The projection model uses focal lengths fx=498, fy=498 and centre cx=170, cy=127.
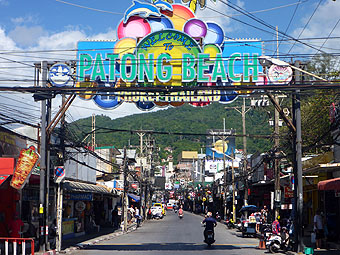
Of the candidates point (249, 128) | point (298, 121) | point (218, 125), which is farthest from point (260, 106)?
point (218, 125)

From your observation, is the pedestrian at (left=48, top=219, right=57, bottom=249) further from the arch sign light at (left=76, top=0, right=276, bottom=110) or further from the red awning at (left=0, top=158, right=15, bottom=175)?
the arch sign light at (left=76, top=0, right=276, bottom=110)

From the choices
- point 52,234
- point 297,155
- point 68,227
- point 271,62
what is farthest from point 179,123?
point 271,62

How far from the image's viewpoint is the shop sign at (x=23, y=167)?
64.8 ft

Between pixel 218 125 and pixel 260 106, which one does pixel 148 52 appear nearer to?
pixel 260 106

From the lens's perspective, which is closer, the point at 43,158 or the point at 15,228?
the point at 15,228

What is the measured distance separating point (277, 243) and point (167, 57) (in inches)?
388

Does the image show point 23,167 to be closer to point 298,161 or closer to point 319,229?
point 298,161

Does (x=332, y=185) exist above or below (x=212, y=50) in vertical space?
below

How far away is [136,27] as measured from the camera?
914 inches

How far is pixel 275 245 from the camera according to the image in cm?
2277

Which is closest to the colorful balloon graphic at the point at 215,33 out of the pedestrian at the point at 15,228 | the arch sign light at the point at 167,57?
the arch sign light at the point at 167,57

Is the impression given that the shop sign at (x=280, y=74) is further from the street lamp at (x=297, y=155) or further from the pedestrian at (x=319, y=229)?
the pedestrian at (x=319, y=229)

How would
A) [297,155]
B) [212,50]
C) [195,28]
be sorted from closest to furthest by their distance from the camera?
[195,28]
[212,50]
[297,155]

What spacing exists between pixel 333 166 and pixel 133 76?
32.7 ft
